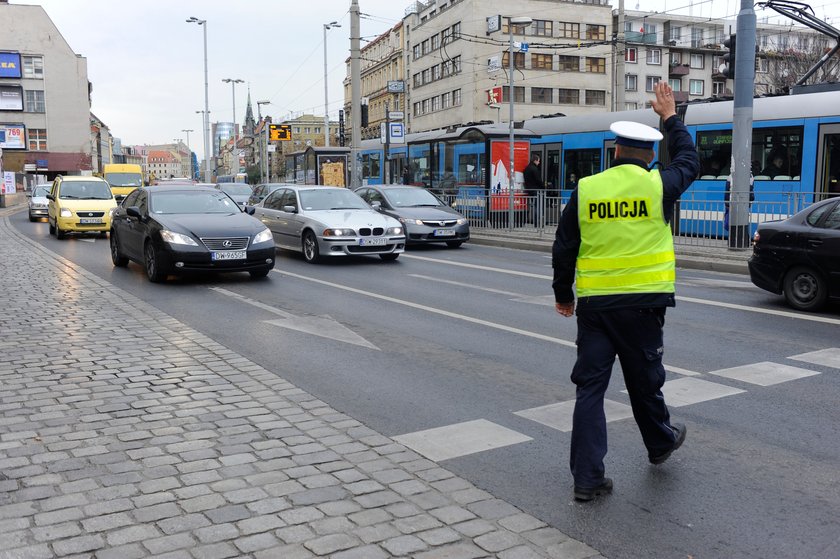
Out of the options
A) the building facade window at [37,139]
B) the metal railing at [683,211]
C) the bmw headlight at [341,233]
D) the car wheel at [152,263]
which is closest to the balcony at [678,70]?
the metal railing at [683,211]

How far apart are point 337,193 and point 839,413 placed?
40.8 feet

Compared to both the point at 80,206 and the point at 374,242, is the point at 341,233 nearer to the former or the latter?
the point at 374,242

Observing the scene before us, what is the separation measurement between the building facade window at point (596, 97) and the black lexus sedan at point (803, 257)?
6166cm

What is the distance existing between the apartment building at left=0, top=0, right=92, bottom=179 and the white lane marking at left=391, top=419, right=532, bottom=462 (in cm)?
8713

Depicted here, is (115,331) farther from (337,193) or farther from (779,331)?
(337,193)

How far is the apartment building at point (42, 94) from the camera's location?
8275 centimetres

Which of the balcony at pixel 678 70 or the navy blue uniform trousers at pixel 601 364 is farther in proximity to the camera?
the balcony at pixel 678 70

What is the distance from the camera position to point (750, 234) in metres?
15.4

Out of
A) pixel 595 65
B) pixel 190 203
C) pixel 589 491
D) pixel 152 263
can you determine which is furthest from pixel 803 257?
pixel 595 65

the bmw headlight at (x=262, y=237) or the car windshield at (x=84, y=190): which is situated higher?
the car windshield at (x=84, y=190)

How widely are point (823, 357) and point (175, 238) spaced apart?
349 inches

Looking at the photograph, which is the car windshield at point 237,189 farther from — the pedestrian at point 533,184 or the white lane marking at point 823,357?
the white lane marking at point 823,357

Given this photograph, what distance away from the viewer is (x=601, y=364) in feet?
13.3

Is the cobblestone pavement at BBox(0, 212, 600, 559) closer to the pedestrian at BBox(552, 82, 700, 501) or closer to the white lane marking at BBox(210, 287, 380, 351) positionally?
the pedestrian at BBox(552, 82, 700, 501)
